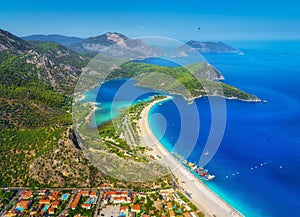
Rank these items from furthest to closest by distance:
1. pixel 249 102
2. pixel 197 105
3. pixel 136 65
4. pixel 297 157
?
pixel 136 65 < pixel 249 102 < pixel 197 105 < pixel 297 157

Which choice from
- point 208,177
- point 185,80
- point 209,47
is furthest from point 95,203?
point 209,47

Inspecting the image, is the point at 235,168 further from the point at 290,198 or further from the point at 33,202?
the point at 33,202

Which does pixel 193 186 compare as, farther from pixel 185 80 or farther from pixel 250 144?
pixel 185 80

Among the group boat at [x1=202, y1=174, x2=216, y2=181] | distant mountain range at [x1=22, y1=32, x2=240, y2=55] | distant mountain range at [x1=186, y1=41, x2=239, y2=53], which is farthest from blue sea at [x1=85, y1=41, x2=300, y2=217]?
distant mountain range at [x1=186, y1=41, x2=239, y2=53]

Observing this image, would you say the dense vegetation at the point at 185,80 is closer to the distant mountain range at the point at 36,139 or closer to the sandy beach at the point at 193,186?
the distant mountain range at the point at 36,139

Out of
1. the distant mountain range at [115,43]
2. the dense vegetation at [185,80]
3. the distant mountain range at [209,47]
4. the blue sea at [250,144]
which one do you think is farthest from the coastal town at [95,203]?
the distant mountain range at [209,47]

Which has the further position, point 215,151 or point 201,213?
point 215,151

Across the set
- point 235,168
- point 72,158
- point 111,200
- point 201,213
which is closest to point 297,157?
point 235,168

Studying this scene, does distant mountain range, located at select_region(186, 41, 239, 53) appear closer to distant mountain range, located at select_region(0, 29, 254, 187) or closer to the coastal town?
distant mountain range, located at select_region(0, 29, 254, 187)
